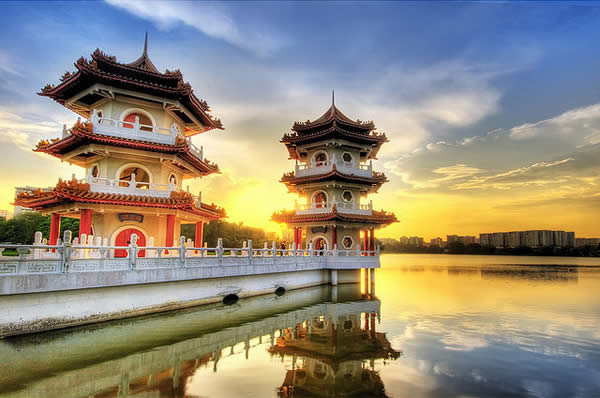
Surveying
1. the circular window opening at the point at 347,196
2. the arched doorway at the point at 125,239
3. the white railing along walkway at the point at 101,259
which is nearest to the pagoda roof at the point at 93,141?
the arched doorway at the point at 125,239

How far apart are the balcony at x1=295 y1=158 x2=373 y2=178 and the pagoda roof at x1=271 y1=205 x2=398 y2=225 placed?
3.37m

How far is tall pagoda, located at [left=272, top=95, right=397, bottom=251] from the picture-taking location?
2706 centimetres

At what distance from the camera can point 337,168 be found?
27766 millimetres

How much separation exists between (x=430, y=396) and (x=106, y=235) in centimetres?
1629

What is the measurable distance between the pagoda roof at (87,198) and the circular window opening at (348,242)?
13042 millimetres

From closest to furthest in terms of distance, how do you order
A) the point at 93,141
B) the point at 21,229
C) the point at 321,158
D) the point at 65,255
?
the point at 65,255
the point at 93,141
the point at 321,158
the point at 21,229

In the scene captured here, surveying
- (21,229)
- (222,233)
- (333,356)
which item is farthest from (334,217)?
(21,229)

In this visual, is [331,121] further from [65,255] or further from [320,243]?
[65,255]

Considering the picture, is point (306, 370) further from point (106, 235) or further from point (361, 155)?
point (361, 155)

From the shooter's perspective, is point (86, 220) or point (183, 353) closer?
point (183, 353)

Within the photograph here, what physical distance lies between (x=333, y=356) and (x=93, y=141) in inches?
593

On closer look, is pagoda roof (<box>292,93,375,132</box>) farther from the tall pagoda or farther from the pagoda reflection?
the pagoda reflection

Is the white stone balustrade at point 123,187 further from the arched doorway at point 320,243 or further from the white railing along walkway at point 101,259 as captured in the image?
the arched doorway at point 320,243

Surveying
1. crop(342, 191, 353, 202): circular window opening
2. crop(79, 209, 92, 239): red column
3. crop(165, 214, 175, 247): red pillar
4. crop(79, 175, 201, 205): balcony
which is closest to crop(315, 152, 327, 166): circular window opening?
crop(342, 191, 353, 202): circular window opening
